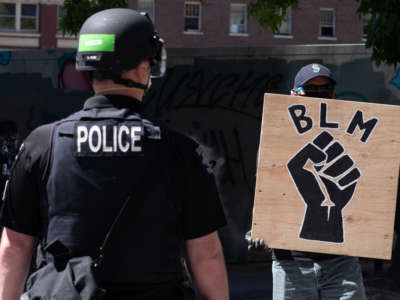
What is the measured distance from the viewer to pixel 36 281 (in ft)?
6.84

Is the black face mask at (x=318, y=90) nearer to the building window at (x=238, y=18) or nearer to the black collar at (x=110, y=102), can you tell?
the black collar at (x=110, y=102)

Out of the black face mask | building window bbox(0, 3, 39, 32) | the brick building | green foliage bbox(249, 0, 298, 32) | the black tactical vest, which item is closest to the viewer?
the black tactical vest

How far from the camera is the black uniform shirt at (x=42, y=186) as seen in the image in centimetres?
213

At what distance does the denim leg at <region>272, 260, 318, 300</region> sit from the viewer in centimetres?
362

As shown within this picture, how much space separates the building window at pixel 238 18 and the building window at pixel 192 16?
5.52 feet

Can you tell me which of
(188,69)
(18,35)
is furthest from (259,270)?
(18,35)

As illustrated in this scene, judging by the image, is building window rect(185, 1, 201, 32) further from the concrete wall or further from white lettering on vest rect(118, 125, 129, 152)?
white lettering on vest rect(118, 125, 129, 152)

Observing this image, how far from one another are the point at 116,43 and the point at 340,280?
2038 mm

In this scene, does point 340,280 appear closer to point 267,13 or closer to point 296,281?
point 296,281

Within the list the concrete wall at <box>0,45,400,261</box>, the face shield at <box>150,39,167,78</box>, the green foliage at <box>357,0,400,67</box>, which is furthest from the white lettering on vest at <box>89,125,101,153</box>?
the concrete wall at <box>0,45,400,261</box>

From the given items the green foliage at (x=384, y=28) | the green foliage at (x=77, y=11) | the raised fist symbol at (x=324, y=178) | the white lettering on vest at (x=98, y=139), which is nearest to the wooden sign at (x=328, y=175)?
the raised fist symbol at (x=324, y=178)

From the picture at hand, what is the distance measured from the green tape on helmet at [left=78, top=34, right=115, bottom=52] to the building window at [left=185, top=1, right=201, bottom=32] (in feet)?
101

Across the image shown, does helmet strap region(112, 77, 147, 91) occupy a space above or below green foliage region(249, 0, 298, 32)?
below

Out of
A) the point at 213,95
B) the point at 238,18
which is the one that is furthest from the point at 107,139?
the point at 238,18
